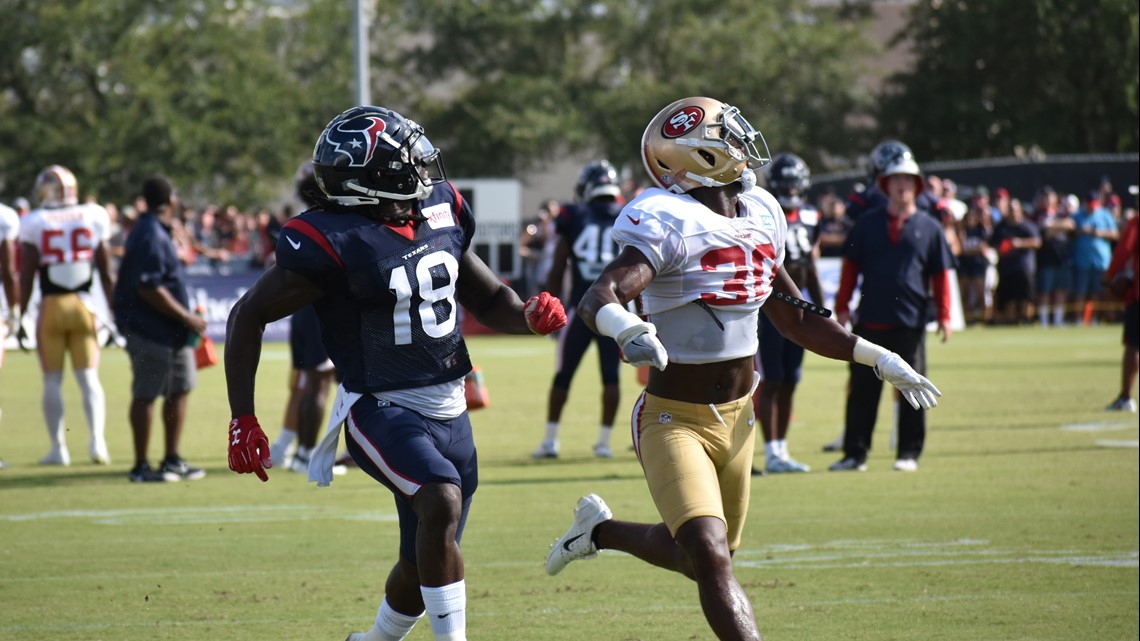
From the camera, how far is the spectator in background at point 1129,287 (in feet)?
45.4

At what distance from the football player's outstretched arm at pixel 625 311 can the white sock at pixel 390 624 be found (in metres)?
1.27

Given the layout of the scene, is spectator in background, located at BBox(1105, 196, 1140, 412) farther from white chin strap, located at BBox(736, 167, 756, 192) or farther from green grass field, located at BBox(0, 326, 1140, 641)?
white chin strap, located at BBox(736, 167, 756, 192)

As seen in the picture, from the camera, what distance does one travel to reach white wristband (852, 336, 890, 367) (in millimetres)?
5648

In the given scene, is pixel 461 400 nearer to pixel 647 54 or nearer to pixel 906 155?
pixel 906 155

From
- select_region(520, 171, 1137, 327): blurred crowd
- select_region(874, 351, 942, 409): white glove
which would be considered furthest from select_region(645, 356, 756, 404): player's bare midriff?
select_region(520, 171, 1137, 327): blurred crowd

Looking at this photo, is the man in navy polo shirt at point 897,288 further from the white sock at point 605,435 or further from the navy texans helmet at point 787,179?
the white sock at point 605,435

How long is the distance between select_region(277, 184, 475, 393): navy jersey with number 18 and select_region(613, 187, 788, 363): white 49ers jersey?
654mm

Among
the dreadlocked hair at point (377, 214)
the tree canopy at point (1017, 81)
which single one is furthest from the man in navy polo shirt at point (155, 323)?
the tree canopy at point (1017, 81)

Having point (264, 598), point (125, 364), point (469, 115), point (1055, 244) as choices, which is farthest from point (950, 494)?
point (469, 115)

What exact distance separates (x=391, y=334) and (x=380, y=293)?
0.15 m

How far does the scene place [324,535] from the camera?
8.80 m

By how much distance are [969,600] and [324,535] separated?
3.71 meters

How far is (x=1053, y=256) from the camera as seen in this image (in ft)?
84.3

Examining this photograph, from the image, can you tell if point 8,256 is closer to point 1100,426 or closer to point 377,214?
point 377,214
